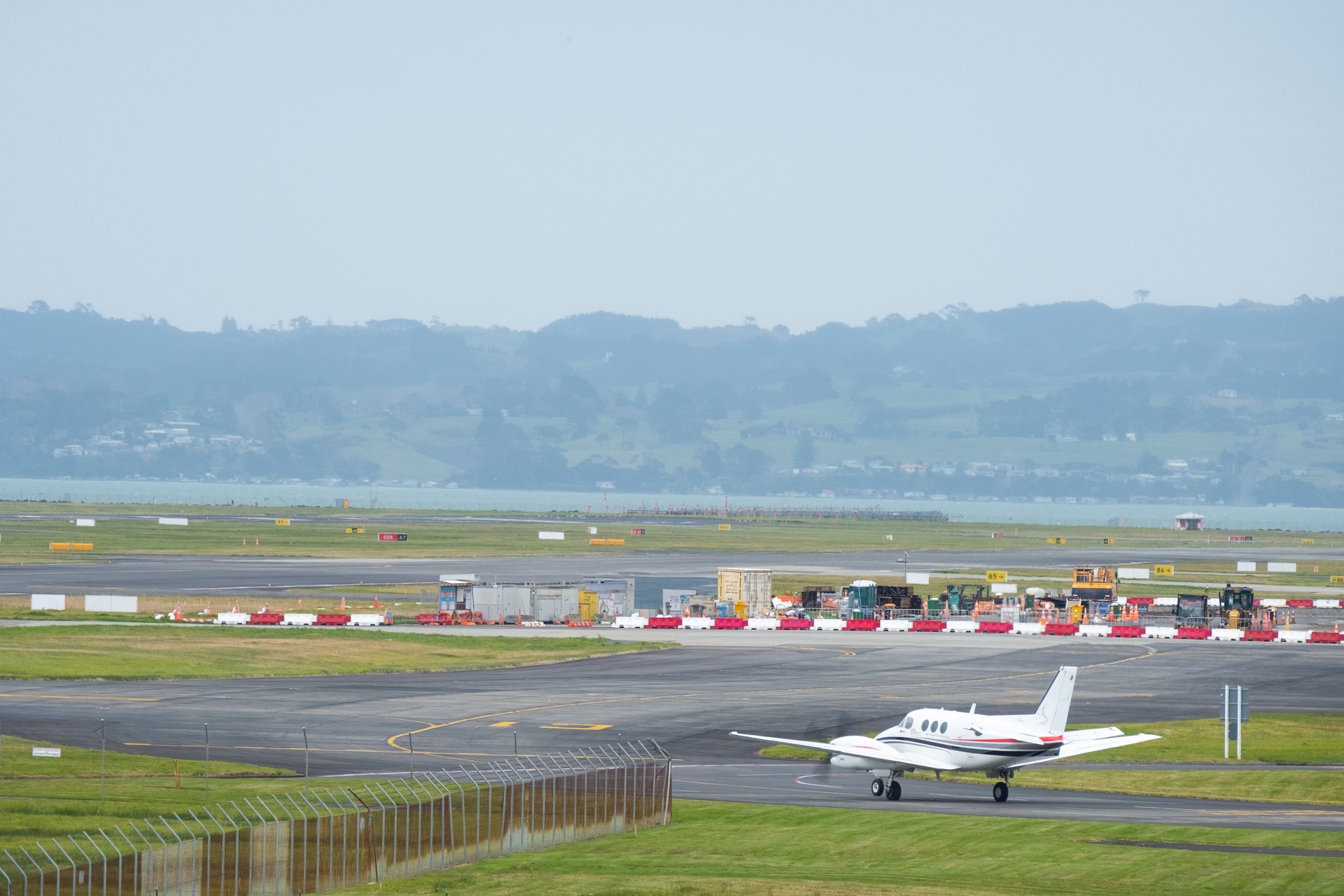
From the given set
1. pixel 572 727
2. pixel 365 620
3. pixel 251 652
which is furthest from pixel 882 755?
pixel 365 620

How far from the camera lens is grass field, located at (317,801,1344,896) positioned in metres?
36.4

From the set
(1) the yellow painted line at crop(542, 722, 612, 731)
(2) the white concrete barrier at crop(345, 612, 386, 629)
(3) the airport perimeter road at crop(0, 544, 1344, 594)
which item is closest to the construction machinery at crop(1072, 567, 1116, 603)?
(3) the airport perimeter road at crop(0, 544, 1344, 594)

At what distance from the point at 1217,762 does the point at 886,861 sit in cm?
2262

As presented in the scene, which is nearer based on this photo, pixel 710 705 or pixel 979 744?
pixel 979 744

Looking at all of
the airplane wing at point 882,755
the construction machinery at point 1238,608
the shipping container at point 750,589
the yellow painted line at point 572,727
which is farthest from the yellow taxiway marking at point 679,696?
the shipping container at point 750,589

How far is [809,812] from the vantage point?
46.3 meters

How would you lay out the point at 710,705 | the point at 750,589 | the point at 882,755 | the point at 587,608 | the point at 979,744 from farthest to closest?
1. the point at 750,589
2. the point at 587,608
3. the point at 710,705
4. the point at 979,744
5. the point at 882,755

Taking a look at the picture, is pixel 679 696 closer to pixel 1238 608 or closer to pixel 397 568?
pixel 1238 608

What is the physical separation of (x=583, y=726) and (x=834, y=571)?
10167cm

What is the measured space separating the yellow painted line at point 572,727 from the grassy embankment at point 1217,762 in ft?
21.2

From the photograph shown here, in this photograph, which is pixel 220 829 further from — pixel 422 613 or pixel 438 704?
pixel 422 613

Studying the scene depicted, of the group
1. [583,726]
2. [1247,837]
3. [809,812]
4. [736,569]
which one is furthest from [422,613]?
[1247,837]

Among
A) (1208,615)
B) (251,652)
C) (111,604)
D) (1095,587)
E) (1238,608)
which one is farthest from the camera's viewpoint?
(1095,587)

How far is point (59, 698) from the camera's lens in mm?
67438
